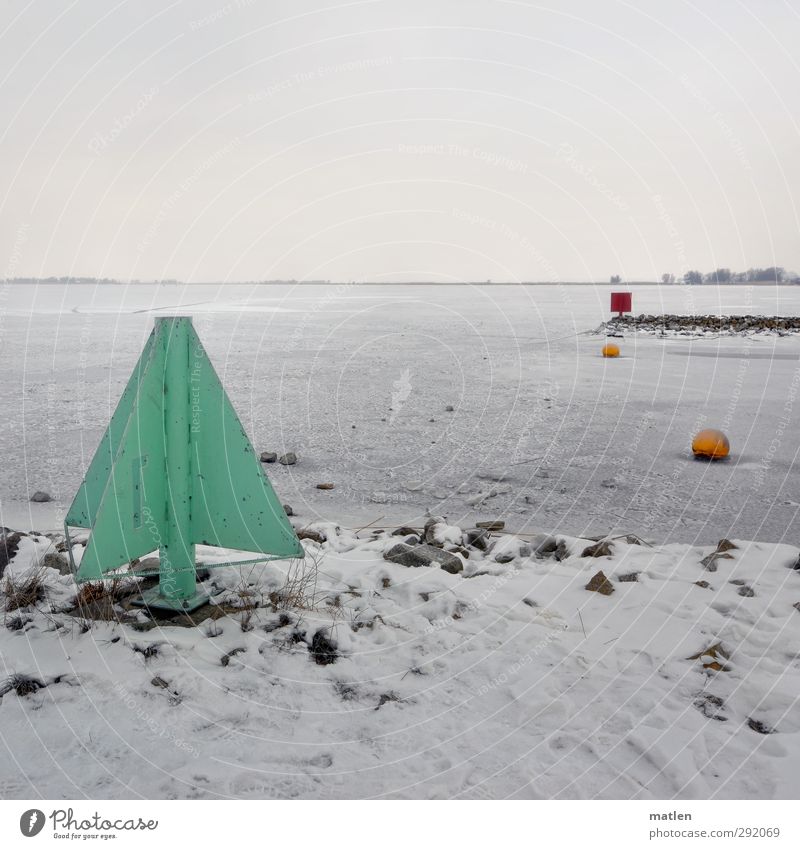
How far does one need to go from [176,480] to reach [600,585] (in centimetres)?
215

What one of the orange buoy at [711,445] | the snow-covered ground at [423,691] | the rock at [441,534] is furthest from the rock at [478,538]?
the orange buoy at [711,445]

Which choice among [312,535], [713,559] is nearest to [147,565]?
[312,535]

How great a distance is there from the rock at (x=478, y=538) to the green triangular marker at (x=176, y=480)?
54.9 inches

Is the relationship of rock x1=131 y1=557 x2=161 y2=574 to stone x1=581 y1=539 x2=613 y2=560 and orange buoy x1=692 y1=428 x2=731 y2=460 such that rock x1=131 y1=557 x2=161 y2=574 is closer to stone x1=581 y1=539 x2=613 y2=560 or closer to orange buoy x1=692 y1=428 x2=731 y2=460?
stone x1=581 y1=539 x2=613 y2=560

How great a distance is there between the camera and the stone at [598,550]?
13.2ft

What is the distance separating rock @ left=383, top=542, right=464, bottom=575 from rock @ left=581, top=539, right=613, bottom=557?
0.75 metres

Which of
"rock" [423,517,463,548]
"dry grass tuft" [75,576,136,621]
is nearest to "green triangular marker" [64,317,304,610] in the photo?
"dry grass tuft" [75,576,136,621]

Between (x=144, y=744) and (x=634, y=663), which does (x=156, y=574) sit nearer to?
(x=144, y=744)

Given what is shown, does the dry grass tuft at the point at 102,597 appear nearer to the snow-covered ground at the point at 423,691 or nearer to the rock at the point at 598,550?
the snow-covered ground at the point at 423,691

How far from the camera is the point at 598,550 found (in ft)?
13.2

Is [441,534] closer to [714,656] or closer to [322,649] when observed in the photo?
[322,649]

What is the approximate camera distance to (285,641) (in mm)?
3033

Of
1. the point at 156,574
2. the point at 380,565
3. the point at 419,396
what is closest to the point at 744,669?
the point at 380,565

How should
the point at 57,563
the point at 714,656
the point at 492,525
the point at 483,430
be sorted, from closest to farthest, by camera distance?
the point at 714,656 → the point at 57,563 → the point at 492,525 → the point at 483,430
